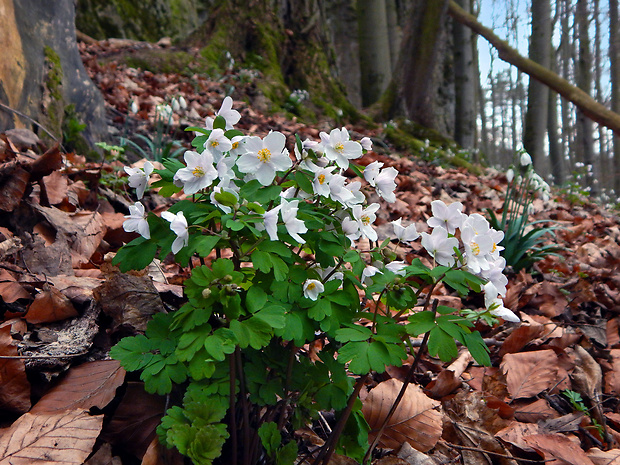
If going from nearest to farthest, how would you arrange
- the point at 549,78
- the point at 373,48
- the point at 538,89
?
the point at 549,78 < the point at 538,89 < the point at 373,48

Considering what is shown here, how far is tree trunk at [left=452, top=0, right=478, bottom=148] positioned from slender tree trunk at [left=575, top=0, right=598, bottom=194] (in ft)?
16.0

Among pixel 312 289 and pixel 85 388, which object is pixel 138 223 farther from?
pixel 85 388

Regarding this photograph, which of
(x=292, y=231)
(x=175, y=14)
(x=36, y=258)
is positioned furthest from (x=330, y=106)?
(x=175, y=14)

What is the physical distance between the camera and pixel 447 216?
1.11m

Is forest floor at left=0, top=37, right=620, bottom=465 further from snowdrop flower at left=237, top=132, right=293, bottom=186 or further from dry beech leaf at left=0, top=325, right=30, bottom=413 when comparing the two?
snowdrop flower at left=237, top=132, right=293, bottom=186

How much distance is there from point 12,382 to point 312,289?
0.87 metres

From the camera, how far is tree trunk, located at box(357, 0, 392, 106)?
9.50 metres

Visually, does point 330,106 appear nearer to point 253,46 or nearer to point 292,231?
point 253,46

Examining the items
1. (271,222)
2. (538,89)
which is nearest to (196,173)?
(271,222)

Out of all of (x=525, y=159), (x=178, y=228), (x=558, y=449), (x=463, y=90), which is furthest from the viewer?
(x=463, y=90)

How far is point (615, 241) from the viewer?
13.8 feet

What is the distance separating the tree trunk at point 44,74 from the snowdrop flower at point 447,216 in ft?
7.36

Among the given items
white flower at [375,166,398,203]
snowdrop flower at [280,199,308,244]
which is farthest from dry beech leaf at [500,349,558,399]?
snowdrop flower at [280,199,308,244]

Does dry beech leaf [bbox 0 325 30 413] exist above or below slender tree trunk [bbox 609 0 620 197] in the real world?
below
